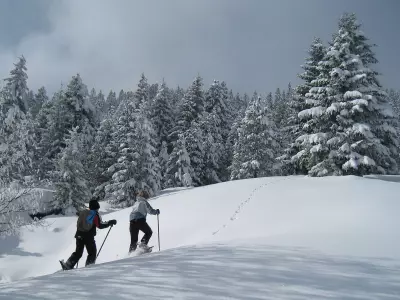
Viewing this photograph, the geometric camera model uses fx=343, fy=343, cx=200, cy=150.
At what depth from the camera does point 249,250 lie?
7754 mm

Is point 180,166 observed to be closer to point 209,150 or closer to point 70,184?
point 209,150

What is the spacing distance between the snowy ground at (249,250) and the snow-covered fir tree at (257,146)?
16486 millimetres

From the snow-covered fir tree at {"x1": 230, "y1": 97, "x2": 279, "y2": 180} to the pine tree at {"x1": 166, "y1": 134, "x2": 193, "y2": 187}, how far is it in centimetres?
581

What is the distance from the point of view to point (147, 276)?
5.37 meters

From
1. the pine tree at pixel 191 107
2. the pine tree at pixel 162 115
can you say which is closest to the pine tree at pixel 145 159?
the pine tree at pixel 191 107

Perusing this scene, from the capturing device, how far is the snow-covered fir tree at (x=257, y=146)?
37.7 meters

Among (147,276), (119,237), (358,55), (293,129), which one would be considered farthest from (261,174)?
(147,276)

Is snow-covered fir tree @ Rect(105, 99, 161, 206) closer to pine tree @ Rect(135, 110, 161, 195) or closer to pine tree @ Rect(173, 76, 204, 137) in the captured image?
pine tree @ Rect(135, 110, 161, 195)

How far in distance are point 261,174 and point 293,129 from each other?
6997 millimetres

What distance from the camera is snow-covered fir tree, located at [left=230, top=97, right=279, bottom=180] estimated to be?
3769 cm

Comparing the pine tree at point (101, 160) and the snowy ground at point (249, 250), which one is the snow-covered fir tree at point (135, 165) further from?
the snowy ground at point (249, 250)

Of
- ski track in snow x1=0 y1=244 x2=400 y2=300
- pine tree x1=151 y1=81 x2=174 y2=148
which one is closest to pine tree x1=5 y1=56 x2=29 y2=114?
pine tree x1=151 y1=81 x2=174 y2=148

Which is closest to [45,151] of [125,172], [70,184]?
[125,172]

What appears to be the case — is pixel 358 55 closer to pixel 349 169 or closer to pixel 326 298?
pixel 349 169
